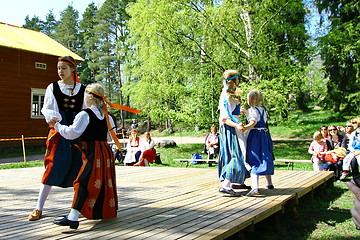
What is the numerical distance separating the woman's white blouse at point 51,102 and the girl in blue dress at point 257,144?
2381 millimetres

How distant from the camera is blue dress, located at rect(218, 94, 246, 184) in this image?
4.71m

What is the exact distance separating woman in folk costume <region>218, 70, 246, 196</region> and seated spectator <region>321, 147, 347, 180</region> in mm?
4480

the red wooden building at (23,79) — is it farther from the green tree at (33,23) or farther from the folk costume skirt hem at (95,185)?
the green tree at (33,23)

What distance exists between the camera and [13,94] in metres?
17.8

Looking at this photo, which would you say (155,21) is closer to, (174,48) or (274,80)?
(174,48)

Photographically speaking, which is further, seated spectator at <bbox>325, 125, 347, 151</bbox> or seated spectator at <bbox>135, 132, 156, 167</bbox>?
seated spectator at <bbox>135, 132, 156, 167</bbox>

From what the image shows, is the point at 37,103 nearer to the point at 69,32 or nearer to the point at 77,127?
the point at 77,127

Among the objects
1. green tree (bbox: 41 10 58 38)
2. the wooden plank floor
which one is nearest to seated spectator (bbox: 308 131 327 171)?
the wooden plank floor

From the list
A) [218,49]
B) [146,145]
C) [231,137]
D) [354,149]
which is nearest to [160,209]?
[231,137]

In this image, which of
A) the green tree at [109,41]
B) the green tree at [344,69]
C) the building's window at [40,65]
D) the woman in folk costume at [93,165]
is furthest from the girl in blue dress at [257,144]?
→ the green tree at [109,41]

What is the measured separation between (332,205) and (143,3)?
1560cm

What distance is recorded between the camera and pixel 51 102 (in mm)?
3756

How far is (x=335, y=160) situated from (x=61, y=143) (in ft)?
22.2

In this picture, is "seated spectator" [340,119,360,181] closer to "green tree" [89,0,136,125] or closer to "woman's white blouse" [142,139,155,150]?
"woman's white blouse" [142,139,155,150]
